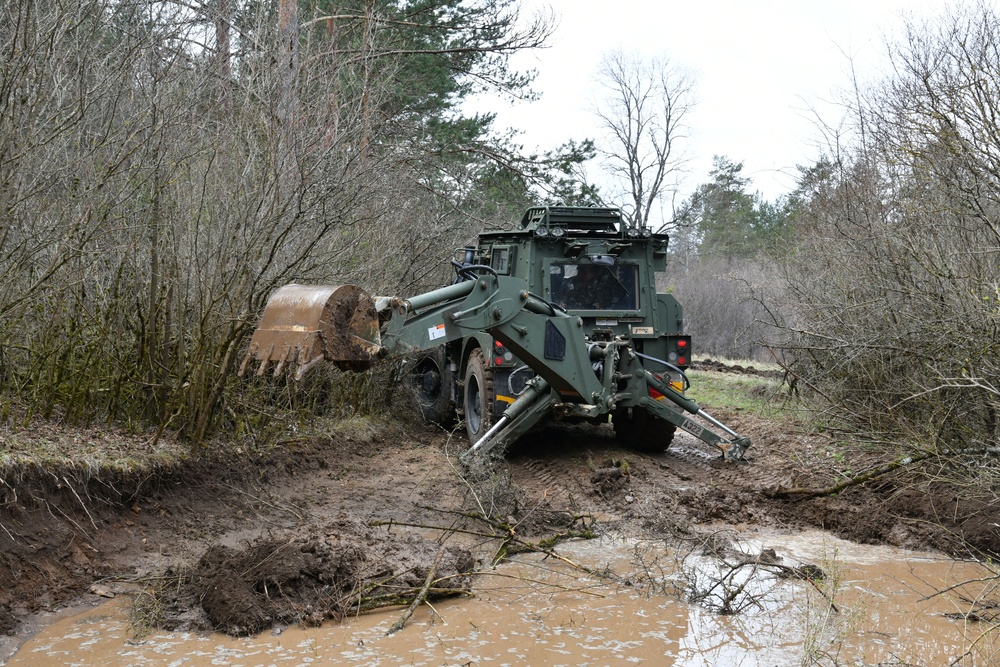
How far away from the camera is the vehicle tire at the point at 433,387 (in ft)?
38.3

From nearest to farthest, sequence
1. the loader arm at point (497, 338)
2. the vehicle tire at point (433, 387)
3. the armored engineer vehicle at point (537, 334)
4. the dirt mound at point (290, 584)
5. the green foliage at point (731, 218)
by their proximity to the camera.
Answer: the dirt mound at point (290, 584)
the loader arm at point (497, 338)
the armored engineer vehicle at point (537, 334)
the vehicle tire at point (433, 387)
the green foliage at point (731, 218)

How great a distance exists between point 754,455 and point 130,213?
6304 mm

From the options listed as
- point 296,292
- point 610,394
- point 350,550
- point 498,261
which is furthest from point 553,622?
point 498,261

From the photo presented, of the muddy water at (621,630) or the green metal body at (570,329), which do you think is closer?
the muddy water at (621,630)

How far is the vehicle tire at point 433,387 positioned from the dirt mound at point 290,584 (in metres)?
5.49

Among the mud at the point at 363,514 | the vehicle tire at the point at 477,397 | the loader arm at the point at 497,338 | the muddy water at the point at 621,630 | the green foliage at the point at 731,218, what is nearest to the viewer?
the muddy water at the point at 621,630

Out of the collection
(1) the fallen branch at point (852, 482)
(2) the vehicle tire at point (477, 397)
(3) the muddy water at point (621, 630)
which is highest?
(2) the vehicle tire at point (477, 397)

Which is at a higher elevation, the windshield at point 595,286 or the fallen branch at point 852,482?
the windshield at point 595,286

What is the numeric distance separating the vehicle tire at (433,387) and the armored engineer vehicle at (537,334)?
0.8 inches

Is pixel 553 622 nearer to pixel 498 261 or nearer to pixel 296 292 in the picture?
pixel 296 292

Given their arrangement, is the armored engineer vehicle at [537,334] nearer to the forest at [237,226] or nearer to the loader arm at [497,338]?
the loader arm at [497,338]

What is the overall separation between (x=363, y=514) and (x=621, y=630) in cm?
315

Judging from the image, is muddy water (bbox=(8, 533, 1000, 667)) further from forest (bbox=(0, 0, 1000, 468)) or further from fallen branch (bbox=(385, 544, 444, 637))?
forest (bbox=(0, 0, 1000, 468))

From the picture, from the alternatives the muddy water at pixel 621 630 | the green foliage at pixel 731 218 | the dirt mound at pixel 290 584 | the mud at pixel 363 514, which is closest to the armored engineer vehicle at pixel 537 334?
the mud at pixel 363 514
